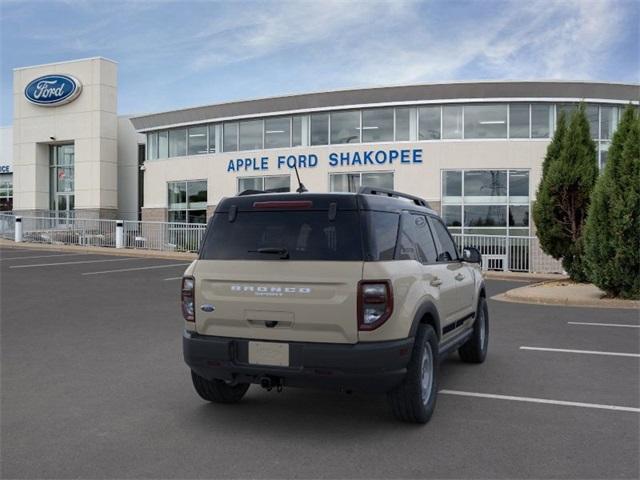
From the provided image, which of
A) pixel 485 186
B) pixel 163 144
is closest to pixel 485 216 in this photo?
pixel 485 186

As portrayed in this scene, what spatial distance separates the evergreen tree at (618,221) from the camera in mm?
12484

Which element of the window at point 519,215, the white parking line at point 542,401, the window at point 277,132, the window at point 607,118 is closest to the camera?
the white parking line at point 542,401

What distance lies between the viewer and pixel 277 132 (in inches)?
1110

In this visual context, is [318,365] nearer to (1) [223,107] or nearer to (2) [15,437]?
(2) [15,437]

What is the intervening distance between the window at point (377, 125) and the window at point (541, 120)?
5.41 metres

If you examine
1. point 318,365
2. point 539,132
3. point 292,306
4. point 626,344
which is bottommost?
point 626,344

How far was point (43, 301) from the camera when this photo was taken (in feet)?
38.8

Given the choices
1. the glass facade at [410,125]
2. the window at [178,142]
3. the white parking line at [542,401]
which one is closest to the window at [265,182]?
the glass facade at [410,125]

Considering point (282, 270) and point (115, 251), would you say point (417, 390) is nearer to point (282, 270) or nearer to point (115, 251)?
point (282, 270)

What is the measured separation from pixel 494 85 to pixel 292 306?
853 inches

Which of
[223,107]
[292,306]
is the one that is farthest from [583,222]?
[223,107]

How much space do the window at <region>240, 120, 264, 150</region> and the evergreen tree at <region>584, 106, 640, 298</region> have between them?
17.9m

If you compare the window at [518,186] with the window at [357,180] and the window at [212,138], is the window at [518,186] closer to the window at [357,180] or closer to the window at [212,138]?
the window at [357,180]

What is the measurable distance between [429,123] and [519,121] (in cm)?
337
